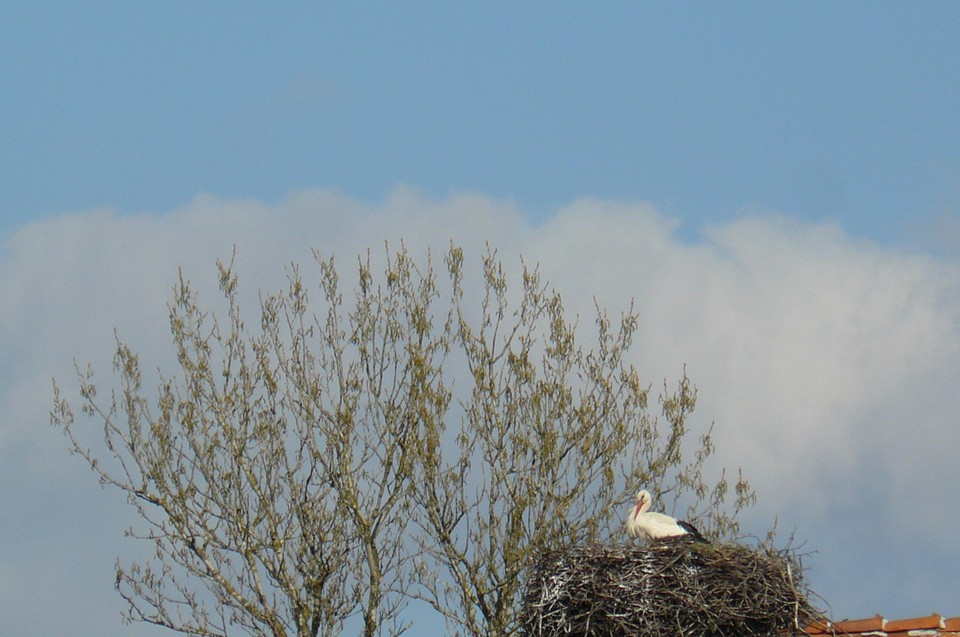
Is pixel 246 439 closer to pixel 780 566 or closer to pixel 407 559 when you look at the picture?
pixel 407 559

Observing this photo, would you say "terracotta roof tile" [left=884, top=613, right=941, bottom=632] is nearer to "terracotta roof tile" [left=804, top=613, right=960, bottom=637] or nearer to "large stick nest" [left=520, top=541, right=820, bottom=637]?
"terracotta roof tile" [left=804, top=613, right=960, bottom=637]

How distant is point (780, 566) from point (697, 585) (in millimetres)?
834

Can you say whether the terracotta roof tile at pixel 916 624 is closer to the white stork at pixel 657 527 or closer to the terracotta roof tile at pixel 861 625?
the terracotta roof tile at pixel 861 625

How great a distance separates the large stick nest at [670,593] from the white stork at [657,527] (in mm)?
709

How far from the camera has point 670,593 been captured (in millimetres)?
14375

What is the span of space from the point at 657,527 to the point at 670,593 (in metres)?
1.47

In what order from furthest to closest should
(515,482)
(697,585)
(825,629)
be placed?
1. (515,482)
2. (825,629)
3. (697,585)

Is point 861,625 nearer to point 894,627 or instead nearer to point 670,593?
point 894,627

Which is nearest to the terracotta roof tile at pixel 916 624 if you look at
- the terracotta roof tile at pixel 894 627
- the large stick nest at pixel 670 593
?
the terracotta roof tile at pixel 894 627

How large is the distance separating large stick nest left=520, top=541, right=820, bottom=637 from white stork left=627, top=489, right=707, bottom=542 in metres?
0.71

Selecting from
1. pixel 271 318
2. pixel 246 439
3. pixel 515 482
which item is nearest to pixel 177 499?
pixel 246 439

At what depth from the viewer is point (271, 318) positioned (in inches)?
842

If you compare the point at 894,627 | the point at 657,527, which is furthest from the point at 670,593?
the point at 894,627

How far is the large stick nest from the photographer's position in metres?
14.4
